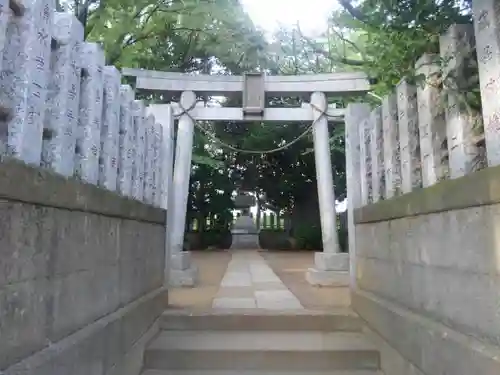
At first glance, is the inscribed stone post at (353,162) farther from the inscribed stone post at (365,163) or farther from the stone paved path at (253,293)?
the stone paved path at (253,293)

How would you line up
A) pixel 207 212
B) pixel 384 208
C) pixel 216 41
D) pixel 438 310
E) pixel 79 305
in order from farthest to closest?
pixel 207 212 → pixel 216 41 → pixel 384 208 → pixel 438 310 → pixel 79 305

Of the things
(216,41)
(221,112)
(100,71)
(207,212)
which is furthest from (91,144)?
(207,212)

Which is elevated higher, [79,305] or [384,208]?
[384,208]

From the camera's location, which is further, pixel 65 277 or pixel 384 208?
pixel 384 208

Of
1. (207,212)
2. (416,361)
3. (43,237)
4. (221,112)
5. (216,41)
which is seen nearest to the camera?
(43,237)

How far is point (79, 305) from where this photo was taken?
2.21 meters

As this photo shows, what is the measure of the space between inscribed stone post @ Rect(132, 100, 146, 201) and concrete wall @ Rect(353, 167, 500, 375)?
6.62ft

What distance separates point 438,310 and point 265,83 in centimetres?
633

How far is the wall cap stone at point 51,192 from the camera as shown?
1.54 meters

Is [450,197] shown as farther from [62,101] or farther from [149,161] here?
[149,161]

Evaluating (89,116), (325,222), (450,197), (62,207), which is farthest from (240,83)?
(62,207)

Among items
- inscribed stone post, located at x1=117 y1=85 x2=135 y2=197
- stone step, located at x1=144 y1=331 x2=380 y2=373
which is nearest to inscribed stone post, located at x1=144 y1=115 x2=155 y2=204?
inscribed stone post, located at x1=117 y1=85 x2=135 y2=197

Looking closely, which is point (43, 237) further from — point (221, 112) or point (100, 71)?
point (221, 112)

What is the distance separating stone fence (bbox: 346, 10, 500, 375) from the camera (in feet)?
6.66
